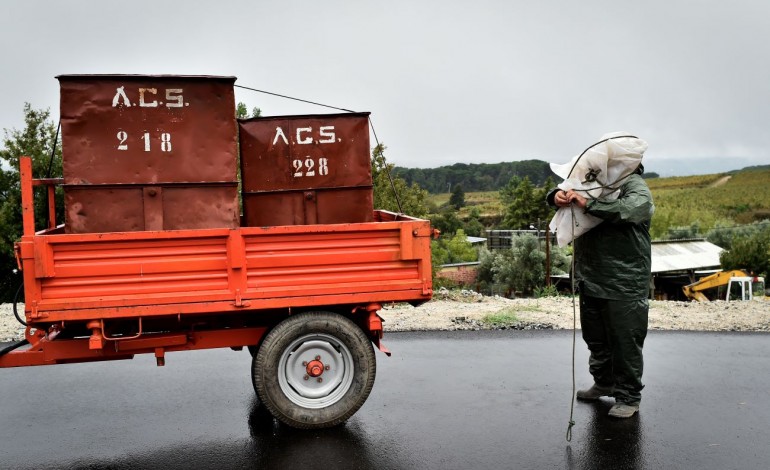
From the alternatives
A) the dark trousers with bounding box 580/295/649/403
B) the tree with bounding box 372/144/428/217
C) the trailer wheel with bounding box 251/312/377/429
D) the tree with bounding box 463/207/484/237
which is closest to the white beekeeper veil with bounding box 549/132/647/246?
the dark trousers with bounding box 580/295/649/403

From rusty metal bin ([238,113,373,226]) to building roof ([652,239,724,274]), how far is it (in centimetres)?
3780

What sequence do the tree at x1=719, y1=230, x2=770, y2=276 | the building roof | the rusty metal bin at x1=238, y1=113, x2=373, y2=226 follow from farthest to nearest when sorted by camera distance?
the building roof, the tree at x1=719, y1=230, x2=770, y2=276, the rusty metal bin at x1=238, y1=113, x2=373, y2=226

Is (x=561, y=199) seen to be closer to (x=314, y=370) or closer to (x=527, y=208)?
(x=314, y=370)

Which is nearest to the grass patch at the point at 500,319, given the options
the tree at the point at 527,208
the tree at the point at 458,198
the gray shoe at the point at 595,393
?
the gray shoe at the point at 595,393

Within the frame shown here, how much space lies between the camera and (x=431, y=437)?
199 inches

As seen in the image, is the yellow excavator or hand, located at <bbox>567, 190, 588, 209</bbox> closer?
hand, located at <bbox>567, 190, 588, 209</bbox>

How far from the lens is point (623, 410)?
5.48m

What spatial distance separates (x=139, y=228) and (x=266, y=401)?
1602mm

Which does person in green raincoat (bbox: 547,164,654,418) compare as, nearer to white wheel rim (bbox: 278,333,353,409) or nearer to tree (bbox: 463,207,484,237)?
white wheel rim (bbox: 278,333,353,409)

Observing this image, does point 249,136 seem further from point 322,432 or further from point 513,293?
point 513,293

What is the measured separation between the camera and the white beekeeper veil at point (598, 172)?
17.9 feet

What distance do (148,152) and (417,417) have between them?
2.92 metres

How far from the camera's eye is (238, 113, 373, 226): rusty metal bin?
18.2 ft

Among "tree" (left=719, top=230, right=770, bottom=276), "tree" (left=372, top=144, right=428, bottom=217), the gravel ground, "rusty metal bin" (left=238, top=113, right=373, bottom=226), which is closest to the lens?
"rusty metal bin" (left=238, top=113, right=373, bottom=226)
